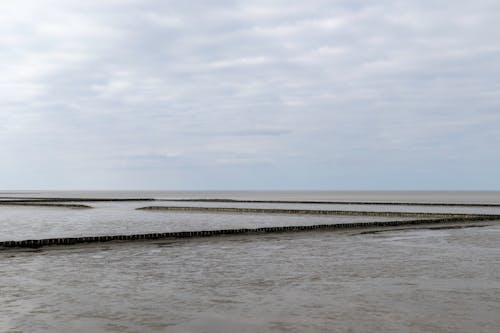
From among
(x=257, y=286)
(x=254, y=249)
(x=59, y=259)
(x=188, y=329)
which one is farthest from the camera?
(x=254, y=249)

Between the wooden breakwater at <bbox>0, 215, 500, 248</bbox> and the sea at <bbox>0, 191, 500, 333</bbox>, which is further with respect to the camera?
the wooden breakwater at <bbox>0, 215, 500, 248</bbox>

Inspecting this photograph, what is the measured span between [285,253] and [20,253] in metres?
14.5

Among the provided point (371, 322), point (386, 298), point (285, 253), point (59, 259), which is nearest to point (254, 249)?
point (285, 253)

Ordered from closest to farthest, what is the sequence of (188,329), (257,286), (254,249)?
1. (188,329)
2. (257,286)
3. (254,249)

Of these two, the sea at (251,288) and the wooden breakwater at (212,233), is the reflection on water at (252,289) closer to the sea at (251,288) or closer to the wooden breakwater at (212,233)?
the sea at (251,288)

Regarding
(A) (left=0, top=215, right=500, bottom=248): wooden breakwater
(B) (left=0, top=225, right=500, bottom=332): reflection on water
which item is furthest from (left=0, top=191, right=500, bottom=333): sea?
(A) (left=0, top=215, right=500, bottom=248): wooden breakwater

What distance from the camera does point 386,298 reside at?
57.8ft

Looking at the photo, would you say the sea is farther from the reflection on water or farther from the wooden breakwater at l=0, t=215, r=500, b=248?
the wooden breakwater at l=0, t=215, r=500, b=248

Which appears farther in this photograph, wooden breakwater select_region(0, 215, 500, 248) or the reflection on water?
wooden breakwater select_region(0, 215, 500, 248)

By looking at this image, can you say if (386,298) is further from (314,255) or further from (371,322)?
(314,255)

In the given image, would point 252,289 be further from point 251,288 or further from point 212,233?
point 212,233

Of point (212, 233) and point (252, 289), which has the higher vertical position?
point (212, 233)

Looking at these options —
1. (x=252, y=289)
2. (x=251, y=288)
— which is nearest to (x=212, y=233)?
(x=251, y=288)

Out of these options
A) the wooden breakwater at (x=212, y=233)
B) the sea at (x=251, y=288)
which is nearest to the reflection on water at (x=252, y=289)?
the sea at (x=251, y=288)
